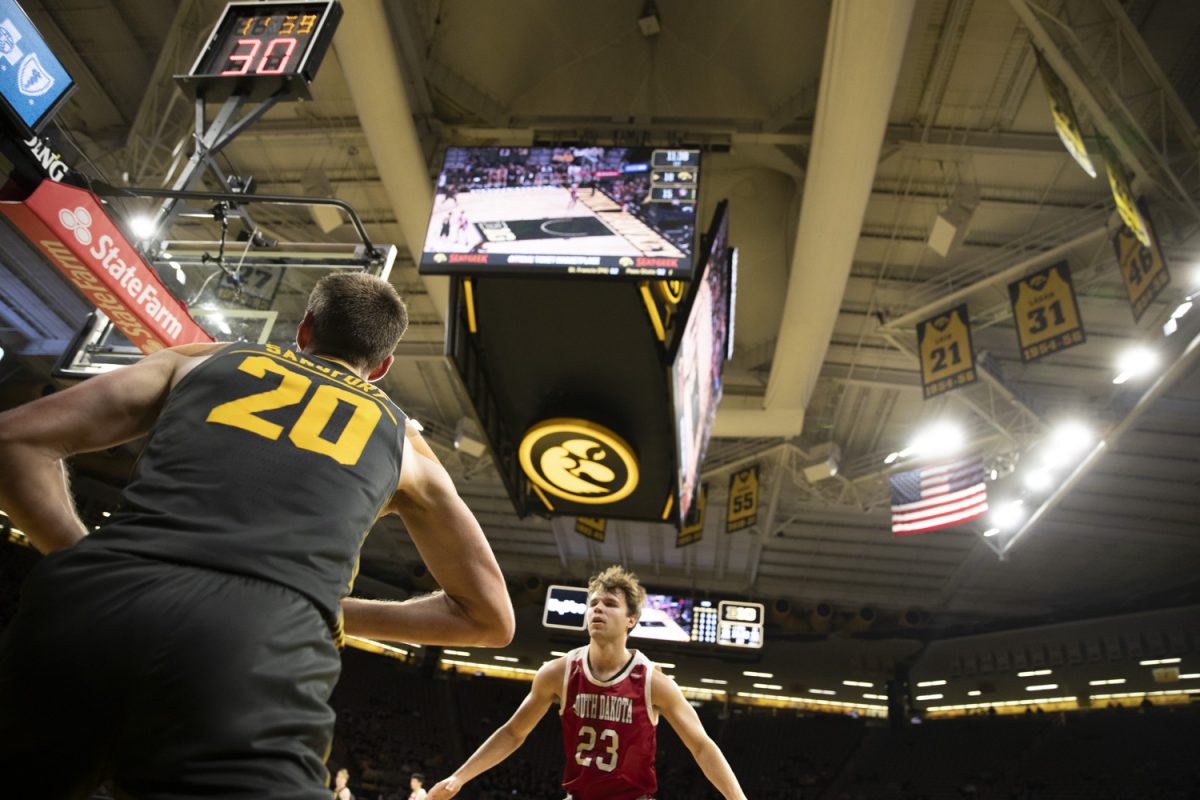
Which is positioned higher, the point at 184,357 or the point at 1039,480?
the point at 1039,480

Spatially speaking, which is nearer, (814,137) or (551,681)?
(551,681)

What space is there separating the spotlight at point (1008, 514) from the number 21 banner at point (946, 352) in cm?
516

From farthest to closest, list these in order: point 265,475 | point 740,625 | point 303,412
Result: point 740,625 → point 303,412 → point 265,475

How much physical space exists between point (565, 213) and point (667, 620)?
14729mm

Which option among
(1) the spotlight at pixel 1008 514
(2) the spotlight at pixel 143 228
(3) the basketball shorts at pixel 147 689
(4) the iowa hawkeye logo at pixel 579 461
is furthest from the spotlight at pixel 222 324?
(1) the spotlight at pixel 1008 514

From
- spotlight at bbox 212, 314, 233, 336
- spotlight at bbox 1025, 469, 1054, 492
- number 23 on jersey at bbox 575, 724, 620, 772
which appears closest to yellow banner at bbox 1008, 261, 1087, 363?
spotlight at bbox 1025, 469, 1054, 492

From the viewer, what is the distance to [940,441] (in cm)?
1273

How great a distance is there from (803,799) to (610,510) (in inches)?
808

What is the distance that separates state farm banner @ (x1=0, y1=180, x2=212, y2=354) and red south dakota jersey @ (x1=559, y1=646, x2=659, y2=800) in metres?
3.35

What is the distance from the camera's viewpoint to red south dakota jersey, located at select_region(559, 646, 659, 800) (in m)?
3.64


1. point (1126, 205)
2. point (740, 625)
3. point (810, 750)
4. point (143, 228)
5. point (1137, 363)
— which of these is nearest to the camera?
point (143, 228)

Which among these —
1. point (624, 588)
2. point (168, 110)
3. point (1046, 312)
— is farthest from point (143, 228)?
point (1046, 312)

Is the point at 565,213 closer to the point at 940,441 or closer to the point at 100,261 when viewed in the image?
the point at 100,261

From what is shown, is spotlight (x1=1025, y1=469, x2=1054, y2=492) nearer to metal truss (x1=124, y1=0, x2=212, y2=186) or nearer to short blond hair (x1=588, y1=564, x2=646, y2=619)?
short blond hair (x1=588, y1=564, x2=646, y2=619)
